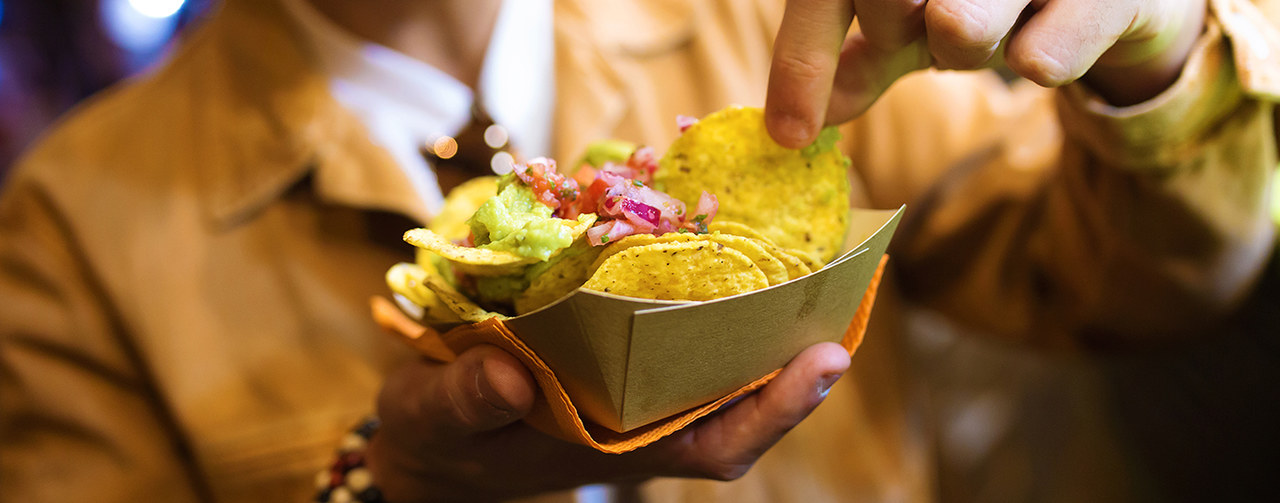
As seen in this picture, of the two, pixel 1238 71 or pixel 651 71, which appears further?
pixel 651 71

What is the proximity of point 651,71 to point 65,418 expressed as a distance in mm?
1236

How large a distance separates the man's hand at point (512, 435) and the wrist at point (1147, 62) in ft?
1.48

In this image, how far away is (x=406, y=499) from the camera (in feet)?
3.10

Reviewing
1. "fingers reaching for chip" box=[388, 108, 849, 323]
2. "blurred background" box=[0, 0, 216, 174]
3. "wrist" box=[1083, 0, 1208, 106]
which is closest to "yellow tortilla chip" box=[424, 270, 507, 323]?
→ "fingers reaching for chip" box=[388, 108, 849, 323]

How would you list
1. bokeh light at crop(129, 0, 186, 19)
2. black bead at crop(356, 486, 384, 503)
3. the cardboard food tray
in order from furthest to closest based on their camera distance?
bokeh light at crop(129, 0, 186, 19)
black bead at crop(356, 486, 384, 503)
the cardboard food tray

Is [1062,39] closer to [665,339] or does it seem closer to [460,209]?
[665,339]

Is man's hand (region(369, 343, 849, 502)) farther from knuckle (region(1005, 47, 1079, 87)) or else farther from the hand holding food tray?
knuckle (region(1005, 47, 1079, 87))

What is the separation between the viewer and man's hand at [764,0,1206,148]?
0.60 meters

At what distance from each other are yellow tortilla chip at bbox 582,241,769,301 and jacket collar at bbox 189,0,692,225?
0.70m

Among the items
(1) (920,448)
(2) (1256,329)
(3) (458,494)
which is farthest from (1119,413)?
(3) (458,494)

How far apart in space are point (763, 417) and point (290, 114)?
1.03m

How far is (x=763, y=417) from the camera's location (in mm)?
644

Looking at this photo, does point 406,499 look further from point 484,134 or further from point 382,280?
point 484,134

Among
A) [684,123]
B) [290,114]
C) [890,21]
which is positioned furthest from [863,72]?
[290,114]
